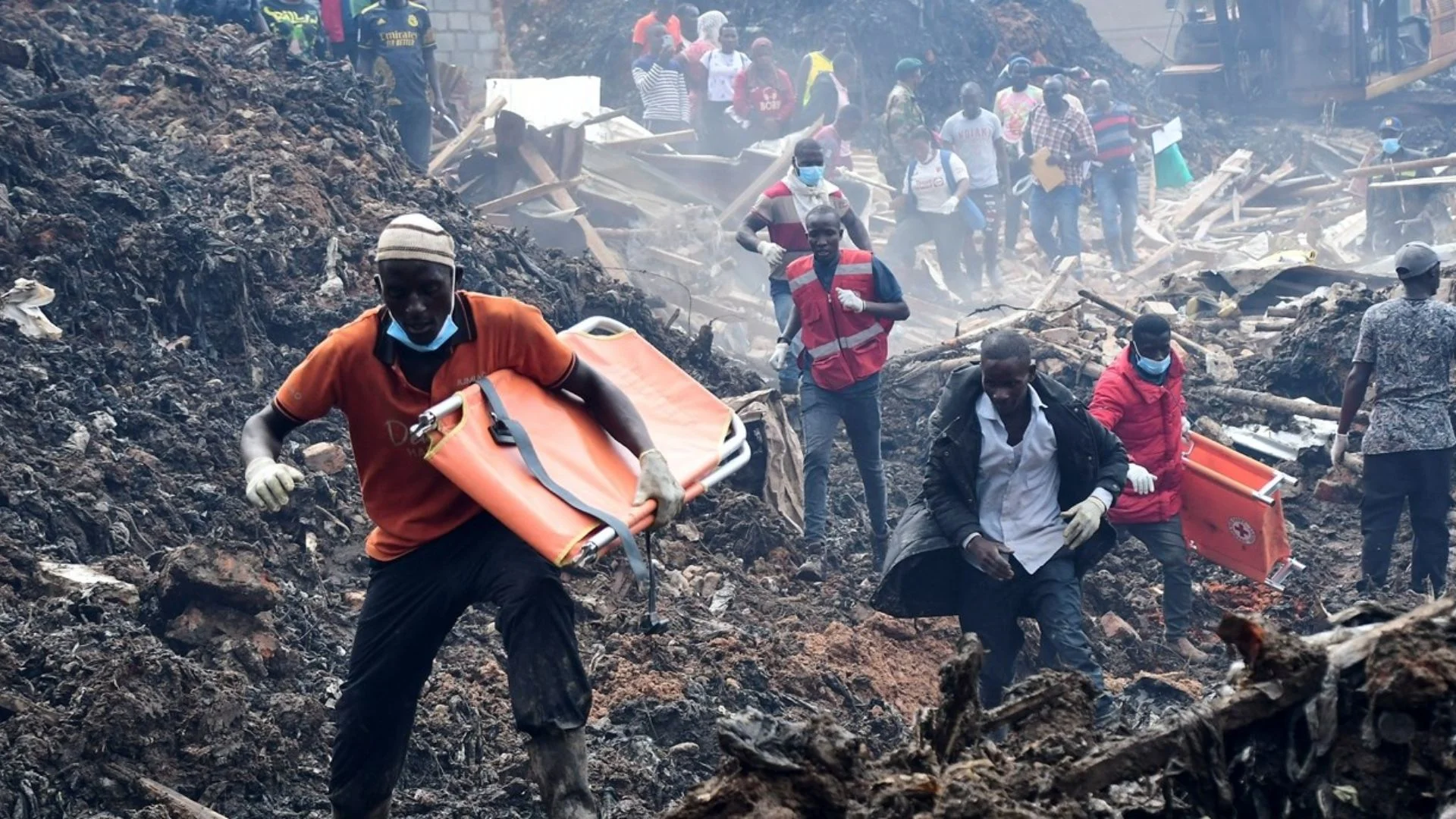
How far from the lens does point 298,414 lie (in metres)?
4.43

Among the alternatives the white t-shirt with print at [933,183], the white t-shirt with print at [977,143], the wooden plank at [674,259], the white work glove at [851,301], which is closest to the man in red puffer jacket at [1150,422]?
the white work glove at [851,301]

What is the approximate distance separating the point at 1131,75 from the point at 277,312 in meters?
22.9

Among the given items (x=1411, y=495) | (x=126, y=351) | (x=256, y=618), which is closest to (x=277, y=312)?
(x=126, y=351)

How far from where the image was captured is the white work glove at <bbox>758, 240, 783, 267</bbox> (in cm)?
1006

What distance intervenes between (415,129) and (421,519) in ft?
38.7

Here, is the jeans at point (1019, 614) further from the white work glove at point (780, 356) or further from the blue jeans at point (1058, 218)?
the blue jeans at point (1058, 218)

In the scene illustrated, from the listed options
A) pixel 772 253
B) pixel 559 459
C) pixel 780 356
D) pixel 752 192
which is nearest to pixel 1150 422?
pixel 780 356

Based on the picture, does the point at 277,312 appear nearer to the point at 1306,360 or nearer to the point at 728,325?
the point at 728,325

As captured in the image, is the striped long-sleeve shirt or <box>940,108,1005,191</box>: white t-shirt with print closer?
<box>940,108,1005,191</box>: white t-shirt with print

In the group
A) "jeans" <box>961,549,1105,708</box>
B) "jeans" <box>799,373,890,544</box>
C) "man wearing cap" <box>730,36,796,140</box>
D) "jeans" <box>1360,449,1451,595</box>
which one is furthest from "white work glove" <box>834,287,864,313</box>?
"man wearing cap" <box>730,36,796,140</box>

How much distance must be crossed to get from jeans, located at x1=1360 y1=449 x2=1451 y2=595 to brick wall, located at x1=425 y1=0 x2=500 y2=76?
17.1 metres

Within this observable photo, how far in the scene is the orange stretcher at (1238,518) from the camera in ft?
26.1

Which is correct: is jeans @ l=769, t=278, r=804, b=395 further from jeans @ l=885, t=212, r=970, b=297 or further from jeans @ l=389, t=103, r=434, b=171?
jeans @ l=885, t=212, r=970, b=297

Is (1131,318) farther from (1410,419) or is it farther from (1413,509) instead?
(1410,419)
